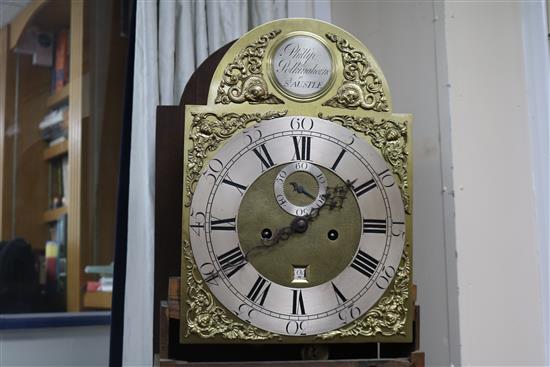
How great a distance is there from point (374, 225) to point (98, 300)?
0.82 meters

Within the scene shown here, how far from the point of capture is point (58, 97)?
179 centimetres

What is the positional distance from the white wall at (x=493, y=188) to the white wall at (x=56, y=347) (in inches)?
31.4

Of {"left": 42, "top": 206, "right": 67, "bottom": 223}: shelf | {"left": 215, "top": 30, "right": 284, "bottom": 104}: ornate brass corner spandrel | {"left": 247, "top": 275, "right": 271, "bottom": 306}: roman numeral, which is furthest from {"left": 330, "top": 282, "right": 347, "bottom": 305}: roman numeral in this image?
{"left": 42, "top": 206, "right": 67, "bottom": 223}: shelf

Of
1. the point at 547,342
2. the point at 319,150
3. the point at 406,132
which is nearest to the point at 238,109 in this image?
the point at 319,150

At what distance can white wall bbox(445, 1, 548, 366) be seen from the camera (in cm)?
136

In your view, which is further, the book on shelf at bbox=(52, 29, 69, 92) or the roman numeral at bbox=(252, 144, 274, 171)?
the book on shelf at bbox=(52, 29, 69, 92)

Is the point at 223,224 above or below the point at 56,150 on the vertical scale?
below

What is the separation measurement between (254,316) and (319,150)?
28cm

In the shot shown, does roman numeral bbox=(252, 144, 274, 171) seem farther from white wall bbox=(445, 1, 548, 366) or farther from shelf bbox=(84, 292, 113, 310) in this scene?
shelf bbox=(84, 292, 113, 310)

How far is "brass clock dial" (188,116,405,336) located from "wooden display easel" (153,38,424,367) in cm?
8

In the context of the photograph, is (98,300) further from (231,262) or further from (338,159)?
(338,159)

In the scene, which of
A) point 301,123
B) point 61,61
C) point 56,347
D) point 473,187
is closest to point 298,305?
point 301,123

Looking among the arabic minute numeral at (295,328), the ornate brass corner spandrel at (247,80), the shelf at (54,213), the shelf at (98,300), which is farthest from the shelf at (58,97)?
the arabic minute numeral at (295,328)

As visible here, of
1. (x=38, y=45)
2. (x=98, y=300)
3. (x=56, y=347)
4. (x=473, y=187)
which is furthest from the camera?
(x=38, y=45)
